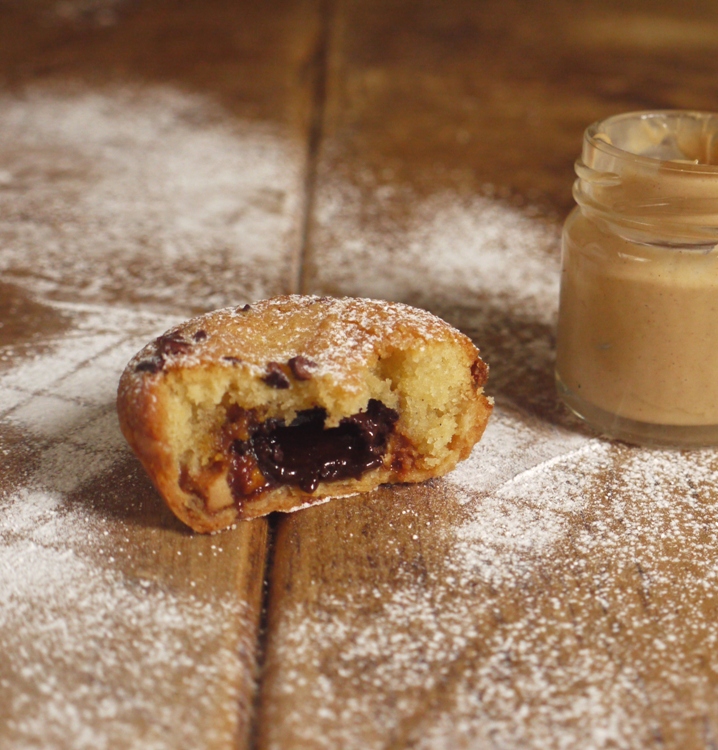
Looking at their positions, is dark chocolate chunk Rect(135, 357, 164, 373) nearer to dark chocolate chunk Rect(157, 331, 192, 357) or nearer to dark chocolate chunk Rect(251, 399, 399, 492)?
dark chocolate chunk Rect(157, 331, 192, 357)

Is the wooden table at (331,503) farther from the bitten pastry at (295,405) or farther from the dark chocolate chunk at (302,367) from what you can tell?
the dark chocolate chunk at (302,367)

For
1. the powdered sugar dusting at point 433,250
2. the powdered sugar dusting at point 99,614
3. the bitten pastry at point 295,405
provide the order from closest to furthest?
the powdered sugar dusting at point 99,614 → the bitten pastry at point 295,405 → the powdered sugar dusting at point 433,250

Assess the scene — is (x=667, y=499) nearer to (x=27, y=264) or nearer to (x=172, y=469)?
(x=172, y=469)

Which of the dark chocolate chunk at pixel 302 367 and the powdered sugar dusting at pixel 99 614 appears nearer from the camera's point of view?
the powdered sugar dusting at pixel 99 614

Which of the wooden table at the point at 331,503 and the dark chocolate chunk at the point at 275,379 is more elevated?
the dark chocolate chunk at the point at 275,379

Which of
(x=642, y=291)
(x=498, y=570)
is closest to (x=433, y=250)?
(x=642, y=291)

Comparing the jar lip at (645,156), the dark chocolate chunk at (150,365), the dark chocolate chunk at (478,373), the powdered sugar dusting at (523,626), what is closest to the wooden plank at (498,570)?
the powdered sugar dusting at (523,626)

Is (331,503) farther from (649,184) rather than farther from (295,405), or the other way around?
(649,184)
